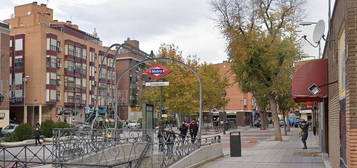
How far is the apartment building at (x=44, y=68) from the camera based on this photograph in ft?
215

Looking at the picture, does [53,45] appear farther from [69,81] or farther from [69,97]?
[69,97]

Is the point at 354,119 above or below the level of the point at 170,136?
above

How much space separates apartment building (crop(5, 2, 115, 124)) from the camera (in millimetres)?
65625

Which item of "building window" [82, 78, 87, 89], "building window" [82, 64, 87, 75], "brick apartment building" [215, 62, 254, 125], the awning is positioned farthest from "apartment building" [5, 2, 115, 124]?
the awning

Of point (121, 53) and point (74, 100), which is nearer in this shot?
point (74, 100)

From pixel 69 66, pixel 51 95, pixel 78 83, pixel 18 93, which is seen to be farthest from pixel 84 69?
pixel 18 93

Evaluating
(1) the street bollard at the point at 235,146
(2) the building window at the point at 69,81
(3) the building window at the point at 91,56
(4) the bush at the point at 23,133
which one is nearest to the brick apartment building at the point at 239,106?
(3) the building window at the point at 91,56

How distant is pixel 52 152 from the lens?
1761 centimetres

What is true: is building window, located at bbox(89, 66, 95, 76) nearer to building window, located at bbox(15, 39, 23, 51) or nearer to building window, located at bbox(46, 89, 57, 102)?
building window, located at bbox(46, 89, 57, 102)

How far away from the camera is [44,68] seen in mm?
65875

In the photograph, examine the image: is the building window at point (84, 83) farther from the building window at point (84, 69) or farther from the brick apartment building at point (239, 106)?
the brick apartment building at point (239, 106)

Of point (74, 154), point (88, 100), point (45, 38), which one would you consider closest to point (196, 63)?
point (45, 38)

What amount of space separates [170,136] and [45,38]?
5438 centimetres

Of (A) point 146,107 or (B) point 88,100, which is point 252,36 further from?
(B) point 88,100
